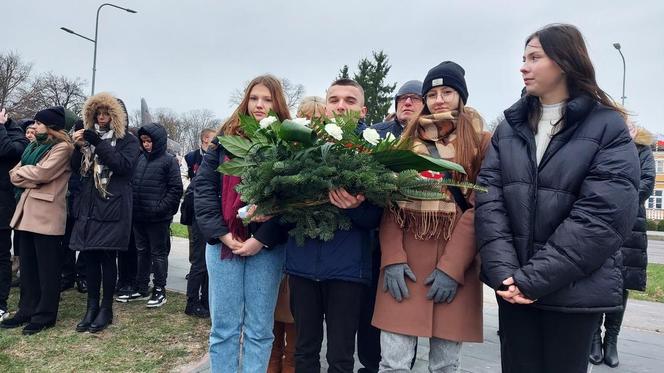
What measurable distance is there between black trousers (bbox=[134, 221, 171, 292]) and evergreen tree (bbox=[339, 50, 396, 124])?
36444 mm

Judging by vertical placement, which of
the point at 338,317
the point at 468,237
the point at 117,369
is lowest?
the point at 117,369

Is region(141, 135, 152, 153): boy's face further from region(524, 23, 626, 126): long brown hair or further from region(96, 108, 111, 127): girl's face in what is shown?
region(524, 23, 626, 126): long brown hair

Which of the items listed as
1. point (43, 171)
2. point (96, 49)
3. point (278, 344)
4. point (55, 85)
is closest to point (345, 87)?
point (278, 344)

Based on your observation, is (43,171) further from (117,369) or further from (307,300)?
(307,300)

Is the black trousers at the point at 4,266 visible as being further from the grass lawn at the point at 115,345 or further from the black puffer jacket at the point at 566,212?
the black puffer jacket at the point at 566,212

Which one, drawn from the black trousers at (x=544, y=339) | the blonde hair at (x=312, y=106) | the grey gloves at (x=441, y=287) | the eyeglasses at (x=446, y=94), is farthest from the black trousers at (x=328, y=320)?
the blonde hair at (x=312, y=106)

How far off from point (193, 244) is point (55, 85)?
45501mm

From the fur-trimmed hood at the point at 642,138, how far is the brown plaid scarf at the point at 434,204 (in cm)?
182

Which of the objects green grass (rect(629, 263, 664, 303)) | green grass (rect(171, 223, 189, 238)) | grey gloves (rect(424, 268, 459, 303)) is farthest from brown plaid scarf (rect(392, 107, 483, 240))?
green grass (rect(171, 223, 189, 238))

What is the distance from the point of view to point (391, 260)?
2.53m

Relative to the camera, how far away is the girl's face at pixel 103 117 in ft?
14.6

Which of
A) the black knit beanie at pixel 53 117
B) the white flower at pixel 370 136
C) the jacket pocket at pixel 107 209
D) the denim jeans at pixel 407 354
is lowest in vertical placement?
the denim jeans at pixel 407 354

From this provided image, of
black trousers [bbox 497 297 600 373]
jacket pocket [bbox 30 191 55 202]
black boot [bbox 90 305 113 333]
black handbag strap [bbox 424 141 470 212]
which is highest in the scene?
black handbag strap [bbox 424 141 470 212]

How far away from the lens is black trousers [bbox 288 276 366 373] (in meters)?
2.69
